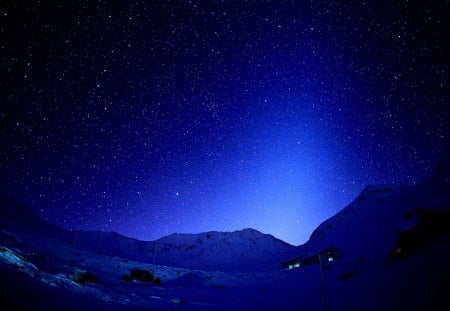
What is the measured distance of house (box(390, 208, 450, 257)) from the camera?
20891 millimetres

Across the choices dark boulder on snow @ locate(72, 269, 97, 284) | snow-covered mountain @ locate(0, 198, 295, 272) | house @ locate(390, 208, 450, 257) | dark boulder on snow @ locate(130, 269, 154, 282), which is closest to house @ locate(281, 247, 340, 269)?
house @ locate(390, 208, 450, 257)

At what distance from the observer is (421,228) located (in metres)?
21.5

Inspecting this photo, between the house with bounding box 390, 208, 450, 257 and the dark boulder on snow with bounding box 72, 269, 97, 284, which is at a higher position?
the house with bounding box 390, 208, 450, 257

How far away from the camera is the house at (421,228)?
2089 cm

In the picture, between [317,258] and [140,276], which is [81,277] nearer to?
[140,276]

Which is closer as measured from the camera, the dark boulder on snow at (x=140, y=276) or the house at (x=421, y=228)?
the house at (x=421, y=228)

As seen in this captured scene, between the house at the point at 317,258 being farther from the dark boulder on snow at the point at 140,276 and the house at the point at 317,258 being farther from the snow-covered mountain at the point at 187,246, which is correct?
the snow-covered mountain at the point at 187,246

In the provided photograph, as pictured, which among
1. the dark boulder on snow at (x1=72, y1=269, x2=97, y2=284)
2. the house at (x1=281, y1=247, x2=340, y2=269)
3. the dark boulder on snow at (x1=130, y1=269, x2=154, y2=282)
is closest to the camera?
the dark boulder on snow at (x1=72, y1=269, x2=97, y2=284)

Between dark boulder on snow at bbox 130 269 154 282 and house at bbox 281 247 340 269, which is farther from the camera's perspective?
house at bbox 281 247 340 269

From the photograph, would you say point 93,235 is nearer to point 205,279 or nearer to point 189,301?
point 205,279

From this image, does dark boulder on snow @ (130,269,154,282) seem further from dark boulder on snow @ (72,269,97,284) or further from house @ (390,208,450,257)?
house @ (390,208,450,257)

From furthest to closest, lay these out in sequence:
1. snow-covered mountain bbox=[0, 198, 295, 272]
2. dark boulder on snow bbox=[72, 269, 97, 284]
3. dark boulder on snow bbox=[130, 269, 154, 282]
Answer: snow-covered mountain bbox=[0, 198, 295, 272] < dark boulder on snow bbox=[130, 269, 154, 282] < dark boulder on snow bbox=[72, 269, 97, 284]

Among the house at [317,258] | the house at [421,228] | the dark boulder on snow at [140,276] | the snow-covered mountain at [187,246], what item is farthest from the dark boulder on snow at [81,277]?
the snow-covered mountain at [187,246]

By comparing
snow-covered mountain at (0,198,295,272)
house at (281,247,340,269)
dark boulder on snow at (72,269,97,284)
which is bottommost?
dark boulder on snow at (72,269,97,284)
